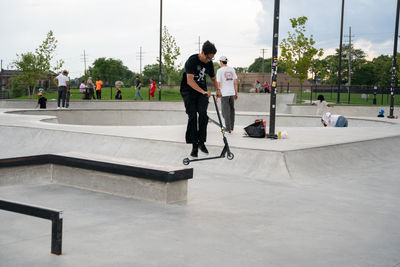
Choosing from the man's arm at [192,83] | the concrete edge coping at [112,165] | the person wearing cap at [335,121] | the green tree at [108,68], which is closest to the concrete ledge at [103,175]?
the concrete edge coping at [112,165]

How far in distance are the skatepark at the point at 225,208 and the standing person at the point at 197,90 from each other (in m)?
0.69

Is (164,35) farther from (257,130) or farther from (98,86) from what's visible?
(257,130)

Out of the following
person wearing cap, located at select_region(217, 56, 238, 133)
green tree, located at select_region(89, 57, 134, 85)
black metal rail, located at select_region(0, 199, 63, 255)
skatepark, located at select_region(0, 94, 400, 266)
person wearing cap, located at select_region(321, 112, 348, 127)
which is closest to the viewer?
black metal rail, located at select_region(0, 199, 63, 255)

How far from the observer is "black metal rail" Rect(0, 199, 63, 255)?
3008 mm

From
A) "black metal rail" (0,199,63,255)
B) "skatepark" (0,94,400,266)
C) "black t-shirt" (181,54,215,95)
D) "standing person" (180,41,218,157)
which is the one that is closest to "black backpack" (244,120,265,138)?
"skatepark" (0,94,400,266)

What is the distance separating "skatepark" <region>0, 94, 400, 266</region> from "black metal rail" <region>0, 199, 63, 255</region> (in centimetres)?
9

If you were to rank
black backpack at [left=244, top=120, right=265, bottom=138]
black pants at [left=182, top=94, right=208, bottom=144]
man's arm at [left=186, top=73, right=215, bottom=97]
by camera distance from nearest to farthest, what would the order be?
1. man's arm at [left=186, top=73, right=215, bottom=97]
2. black pants at [left=182, top=94, right=208, bottom=144]
3. black backpack at [left=244, top=120, right=265, bottom=138]

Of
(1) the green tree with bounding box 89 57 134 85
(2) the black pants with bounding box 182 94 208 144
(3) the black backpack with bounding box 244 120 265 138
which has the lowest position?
(3) the black backpack with bounding box 244 120 265 138

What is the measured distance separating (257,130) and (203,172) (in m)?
2.79

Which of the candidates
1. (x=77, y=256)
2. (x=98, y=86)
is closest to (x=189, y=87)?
(x=77, y=256)

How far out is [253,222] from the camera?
4.20 metres

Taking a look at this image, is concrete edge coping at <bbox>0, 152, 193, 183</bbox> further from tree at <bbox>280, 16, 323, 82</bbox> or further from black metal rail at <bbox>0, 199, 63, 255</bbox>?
tree at <bbox>280, 16, 323, 82</bbox>

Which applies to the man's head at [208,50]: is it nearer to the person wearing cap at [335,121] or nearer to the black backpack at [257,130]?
the black backpack at [257,130]

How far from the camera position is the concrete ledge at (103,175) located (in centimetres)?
482
